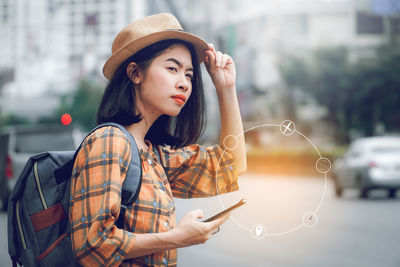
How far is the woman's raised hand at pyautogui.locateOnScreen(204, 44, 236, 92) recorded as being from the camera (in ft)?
5.47

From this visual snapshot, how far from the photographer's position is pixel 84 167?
133 centimetres

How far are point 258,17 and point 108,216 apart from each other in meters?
29.5

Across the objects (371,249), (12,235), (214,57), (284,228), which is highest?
(214,57)

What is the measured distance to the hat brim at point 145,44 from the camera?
1.50 m

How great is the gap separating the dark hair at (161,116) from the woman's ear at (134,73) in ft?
0.05

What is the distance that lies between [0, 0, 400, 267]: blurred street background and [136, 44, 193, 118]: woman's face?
3.18 metres

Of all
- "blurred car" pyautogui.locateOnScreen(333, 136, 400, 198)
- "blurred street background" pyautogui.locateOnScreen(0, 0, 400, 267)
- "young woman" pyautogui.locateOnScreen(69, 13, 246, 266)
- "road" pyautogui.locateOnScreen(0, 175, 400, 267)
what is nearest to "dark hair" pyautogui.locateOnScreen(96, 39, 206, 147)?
"young woman" pyautogui.locateOnScreen(69, 13, 246, 266)

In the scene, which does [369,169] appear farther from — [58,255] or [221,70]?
[58,255]

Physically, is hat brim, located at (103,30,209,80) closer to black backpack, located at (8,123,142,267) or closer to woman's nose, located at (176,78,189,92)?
woman's nose, located at (176,78,189,92)

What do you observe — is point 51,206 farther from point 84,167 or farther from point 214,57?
point 214,57

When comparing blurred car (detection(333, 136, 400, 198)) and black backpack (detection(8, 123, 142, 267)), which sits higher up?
black backpack (detection(8, 123, 142, 267))

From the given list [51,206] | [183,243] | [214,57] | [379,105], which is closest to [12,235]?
[51,206]

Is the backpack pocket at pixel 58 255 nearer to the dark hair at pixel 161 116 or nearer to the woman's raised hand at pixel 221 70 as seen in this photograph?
the dark hair at pixel 161 116

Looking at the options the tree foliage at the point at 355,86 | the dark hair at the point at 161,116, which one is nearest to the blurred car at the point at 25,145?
the dark hair at the point at 161,116
